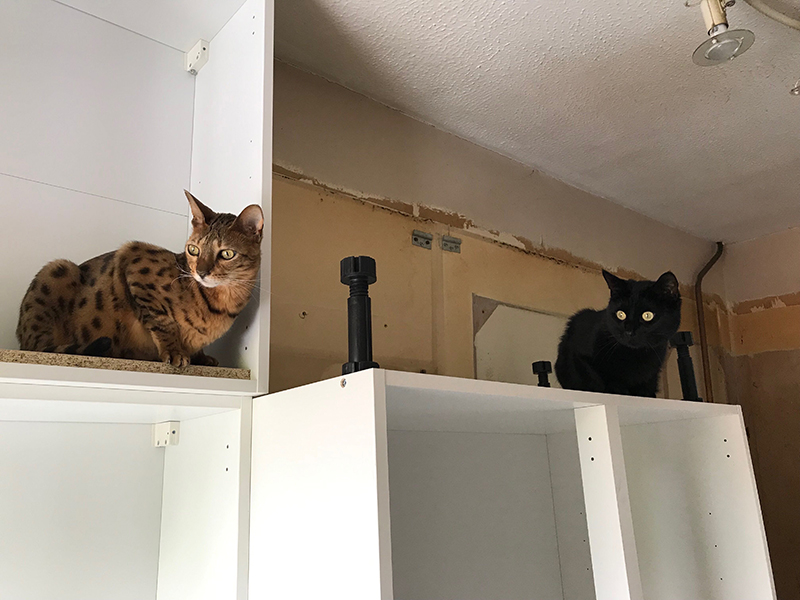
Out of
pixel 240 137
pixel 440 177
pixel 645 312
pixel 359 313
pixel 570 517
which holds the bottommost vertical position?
pixel 570 517

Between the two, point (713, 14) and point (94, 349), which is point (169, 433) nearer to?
point (94, 349)

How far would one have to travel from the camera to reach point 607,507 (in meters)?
0.94

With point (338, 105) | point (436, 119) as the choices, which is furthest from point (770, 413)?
point (338, 105)

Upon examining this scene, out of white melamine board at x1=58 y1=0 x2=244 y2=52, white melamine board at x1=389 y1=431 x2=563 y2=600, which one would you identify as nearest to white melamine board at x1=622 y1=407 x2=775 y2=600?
white melamine board at x1=389 y1=431 x2=563 y2=600

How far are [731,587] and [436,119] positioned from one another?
127 cm

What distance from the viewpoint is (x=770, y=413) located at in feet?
7.61

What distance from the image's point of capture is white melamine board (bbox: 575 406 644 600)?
897mm

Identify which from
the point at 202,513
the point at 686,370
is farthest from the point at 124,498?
the point at 686,370

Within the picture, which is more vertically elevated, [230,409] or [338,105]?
[338,105]

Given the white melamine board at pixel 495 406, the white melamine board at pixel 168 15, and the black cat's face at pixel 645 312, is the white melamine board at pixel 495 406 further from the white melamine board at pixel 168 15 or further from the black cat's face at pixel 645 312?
the white melamine board at pixel 168 15

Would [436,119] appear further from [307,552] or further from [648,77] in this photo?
[307,552]

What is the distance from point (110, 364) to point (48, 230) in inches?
14.8

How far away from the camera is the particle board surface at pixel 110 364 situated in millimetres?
684

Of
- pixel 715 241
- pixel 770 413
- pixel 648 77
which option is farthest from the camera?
pixel 715 241
